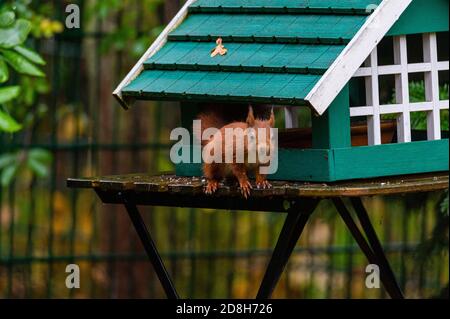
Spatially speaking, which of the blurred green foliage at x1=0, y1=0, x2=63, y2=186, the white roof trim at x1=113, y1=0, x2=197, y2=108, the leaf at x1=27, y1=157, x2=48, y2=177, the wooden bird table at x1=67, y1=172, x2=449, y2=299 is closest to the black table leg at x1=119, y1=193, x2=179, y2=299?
the wooden bird table at x1=67, y1=172, x2=449, y2=299

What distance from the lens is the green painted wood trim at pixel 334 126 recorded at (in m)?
4.40

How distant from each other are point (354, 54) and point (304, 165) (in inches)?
18.5

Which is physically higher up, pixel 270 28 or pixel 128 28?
pixel 128 28

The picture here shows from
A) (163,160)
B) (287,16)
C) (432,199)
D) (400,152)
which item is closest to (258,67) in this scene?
(287,16)

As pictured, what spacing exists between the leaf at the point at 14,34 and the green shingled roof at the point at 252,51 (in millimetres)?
494

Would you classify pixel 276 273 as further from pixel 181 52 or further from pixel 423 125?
pixel 423 125

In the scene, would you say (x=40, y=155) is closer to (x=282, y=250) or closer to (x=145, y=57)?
(x=145, y=57)

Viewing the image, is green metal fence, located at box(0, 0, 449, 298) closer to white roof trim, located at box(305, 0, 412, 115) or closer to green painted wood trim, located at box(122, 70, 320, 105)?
green painted wood trim, located at box(122, 70, 320, 105)

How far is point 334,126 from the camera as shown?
174 inches

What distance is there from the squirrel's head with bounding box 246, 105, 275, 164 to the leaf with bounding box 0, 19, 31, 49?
3.63 ft

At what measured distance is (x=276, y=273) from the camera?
173 inches

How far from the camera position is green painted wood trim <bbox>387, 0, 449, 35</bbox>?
15.3ft

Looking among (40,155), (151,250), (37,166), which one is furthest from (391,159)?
(40,155)

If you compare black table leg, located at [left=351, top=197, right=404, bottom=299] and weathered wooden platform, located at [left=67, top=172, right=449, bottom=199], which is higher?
weathered wooden platform, located at [left=67, top=172, right=449, bottom=199]
